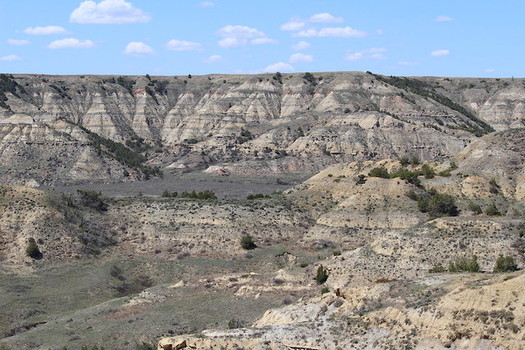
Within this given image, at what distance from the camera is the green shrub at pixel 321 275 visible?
5231 centimetres

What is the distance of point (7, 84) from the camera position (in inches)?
7116

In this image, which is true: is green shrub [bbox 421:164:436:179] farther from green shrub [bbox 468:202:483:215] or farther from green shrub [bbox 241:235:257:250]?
green shrub [bbox 241:235:257:250]

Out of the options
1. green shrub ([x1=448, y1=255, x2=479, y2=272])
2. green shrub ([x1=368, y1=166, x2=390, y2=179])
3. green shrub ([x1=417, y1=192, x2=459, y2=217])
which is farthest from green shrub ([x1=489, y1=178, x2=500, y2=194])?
green shrub ([x1=448, y1=255, x2=479, y2=272])

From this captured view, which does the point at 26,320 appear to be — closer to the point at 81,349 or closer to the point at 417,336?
the point at 81,349

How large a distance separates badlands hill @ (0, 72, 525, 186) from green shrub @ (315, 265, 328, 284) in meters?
88.1

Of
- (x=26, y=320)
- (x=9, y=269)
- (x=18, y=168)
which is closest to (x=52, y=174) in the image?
(x=18, y=168)

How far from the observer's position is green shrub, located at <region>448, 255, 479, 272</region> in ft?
152

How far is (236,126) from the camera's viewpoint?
578 ft

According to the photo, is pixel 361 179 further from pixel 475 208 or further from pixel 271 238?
pixel 271 238

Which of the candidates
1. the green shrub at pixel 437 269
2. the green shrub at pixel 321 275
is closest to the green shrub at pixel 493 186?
the green shrub at pixel 437 269

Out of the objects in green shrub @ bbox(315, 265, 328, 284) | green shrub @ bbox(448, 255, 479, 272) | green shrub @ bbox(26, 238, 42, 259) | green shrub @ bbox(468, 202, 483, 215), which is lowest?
green shrub @ bbox(26, 238, 42, 259)

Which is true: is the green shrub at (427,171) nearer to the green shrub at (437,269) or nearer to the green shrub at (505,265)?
the green shrub at (437,269)

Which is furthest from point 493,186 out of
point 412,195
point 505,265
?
point 505,265

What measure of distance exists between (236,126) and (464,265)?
131 m
